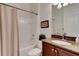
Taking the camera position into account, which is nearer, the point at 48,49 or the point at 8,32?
the point at 8,32

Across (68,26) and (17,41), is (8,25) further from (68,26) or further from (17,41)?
(68,26)

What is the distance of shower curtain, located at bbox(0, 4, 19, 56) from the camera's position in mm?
1528

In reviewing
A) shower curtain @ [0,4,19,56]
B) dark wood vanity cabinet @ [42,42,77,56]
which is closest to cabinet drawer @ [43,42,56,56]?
dark wood vanity cabinet @ [42,42,77,56]

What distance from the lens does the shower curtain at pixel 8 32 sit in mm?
1528

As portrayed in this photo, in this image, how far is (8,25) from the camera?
1636 mm

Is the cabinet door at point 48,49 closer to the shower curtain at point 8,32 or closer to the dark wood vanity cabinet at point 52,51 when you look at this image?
the dark wood vanity cabinet at point 52,51

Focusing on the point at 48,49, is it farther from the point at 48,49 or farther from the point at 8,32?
the point at 8,32

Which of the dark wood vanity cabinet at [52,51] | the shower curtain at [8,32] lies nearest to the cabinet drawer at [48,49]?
the dark wood vanity cabinet at [52,51]

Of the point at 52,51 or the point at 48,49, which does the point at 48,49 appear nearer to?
the point at 48,49

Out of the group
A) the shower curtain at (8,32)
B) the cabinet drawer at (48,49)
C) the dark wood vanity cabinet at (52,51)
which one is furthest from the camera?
the cabinet drawer at (48,49)

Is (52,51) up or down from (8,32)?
down

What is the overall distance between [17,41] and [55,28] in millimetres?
811

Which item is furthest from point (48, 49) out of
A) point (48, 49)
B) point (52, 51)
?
point (52, 51)

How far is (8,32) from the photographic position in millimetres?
1638
